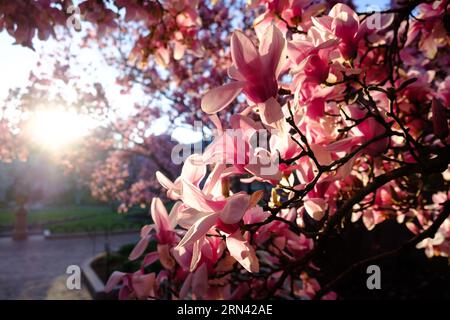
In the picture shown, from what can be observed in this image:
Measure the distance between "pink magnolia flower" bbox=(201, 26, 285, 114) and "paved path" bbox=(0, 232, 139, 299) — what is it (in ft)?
22.1

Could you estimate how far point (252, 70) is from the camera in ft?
2.78

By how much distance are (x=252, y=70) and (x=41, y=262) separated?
422 inches

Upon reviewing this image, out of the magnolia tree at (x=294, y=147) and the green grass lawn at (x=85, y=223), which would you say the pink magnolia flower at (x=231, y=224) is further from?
the green grass lawn at (x=85, y=223)

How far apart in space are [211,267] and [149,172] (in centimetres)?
1282

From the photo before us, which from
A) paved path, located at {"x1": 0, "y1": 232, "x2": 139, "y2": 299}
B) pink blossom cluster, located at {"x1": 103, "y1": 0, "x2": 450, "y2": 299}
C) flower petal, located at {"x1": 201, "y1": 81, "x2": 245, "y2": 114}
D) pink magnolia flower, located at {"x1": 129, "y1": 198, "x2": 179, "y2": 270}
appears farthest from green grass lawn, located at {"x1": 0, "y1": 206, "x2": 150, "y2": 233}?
flower petal, located at {"x1": 201, "y1": 81, "x2": 245, "y2": 114}

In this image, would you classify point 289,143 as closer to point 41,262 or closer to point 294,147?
point 294,147

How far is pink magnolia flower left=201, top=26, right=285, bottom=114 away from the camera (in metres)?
0.83

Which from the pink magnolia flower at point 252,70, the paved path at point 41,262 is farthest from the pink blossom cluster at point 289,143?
the paved path at point 41,262

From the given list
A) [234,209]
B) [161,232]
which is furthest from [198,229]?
[161,232]

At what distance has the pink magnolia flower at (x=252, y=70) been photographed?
83cm

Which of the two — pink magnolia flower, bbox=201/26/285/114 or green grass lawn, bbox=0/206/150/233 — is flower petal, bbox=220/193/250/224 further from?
green grass lawn, bbox=0/206/150/233

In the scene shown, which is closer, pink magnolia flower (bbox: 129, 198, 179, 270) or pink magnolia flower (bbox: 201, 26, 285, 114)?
pink magnolia flower (bbox: 201, 26, 285, 114)

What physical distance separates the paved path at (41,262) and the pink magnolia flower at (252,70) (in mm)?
6732

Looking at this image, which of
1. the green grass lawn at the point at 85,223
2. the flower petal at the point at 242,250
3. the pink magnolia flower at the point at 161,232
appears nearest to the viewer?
the flower petal at the point at 242,250
